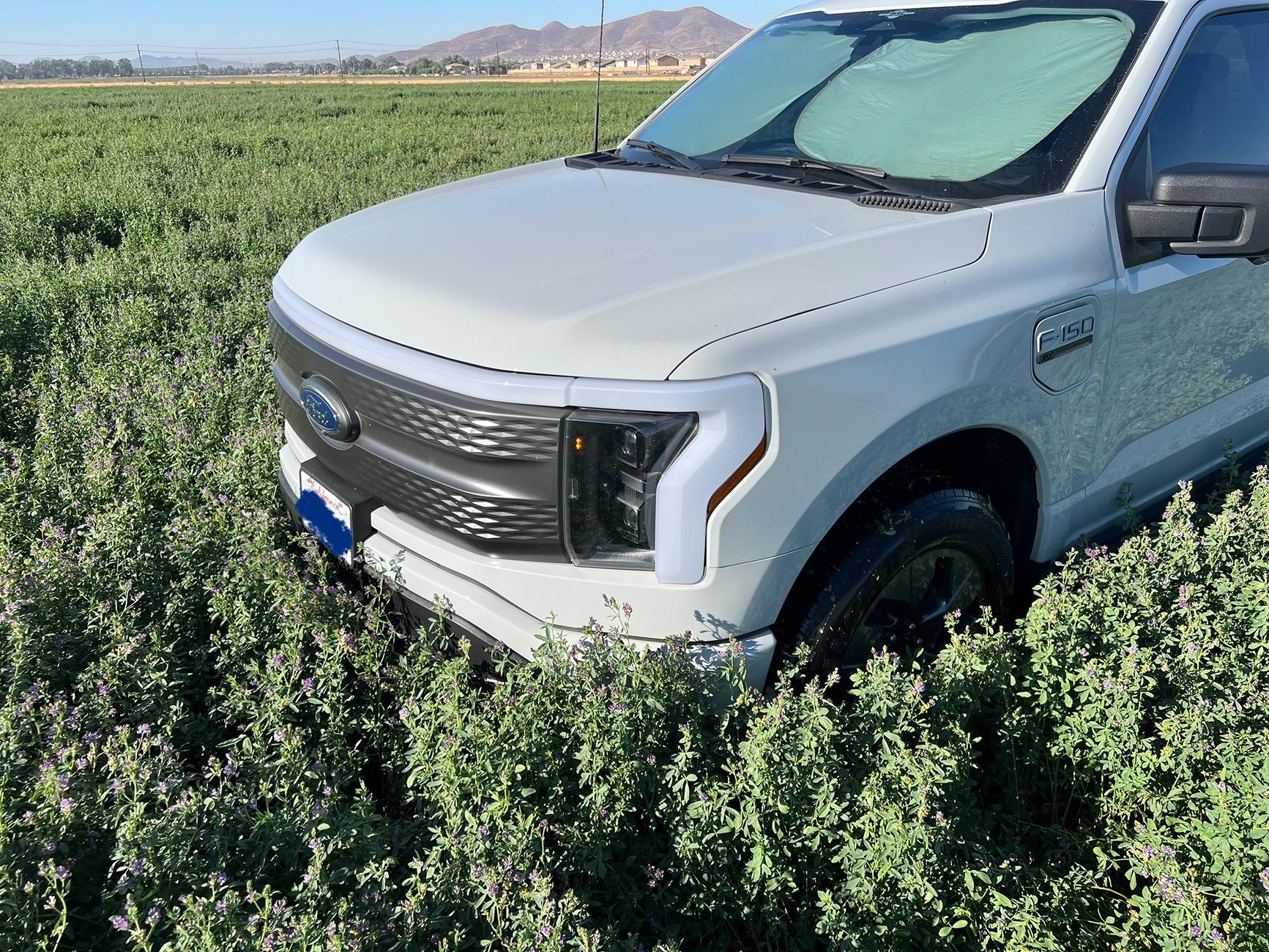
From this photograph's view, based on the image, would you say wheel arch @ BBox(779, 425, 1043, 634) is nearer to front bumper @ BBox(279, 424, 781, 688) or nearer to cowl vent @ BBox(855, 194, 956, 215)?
front bumper @ BBox(279, 424, 781, 688)

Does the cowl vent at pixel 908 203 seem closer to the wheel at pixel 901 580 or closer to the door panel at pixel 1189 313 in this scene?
the door panel at pixel 1189 313

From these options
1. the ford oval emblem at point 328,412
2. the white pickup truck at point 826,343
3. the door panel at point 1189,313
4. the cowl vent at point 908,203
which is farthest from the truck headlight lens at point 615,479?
the door panel at point 1189,313

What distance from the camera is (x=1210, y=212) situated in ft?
7.93

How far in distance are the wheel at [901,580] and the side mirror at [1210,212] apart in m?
0.89

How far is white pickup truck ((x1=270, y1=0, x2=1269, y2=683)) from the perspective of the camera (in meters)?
1.96

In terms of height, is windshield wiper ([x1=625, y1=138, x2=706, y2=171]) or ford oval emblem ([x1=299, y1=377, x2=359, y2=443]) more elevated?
windshield wiper ([x1=625, y1=138, x2=706, y2=171])

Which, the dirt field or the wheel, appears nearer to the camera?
the wheel

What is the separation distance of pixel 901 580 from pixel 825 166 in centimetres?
135

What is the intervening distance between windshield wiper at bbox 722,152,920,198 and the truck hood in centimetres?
20

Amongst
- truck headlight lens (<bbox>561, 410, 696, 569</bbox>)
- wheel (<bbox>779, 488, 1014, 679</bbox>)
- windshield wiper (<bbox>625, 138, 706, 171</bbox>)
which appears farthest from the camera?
windshield wiper (<bbox>625, 138, 706, 171</bbox>)

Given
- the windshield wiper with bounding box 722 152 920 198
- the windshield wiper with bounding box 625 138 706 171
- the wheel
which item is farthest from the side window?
the windshield wiper with bounding box 625 138 706 171

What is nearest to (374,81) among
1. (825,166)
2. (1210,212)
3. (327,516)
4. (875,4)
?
(875,4)

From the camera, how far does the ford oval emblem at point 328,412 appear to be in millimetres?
2367

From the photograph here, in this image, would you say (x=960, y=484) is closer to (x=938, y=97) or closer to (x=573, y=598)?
(x=573, y=598)
